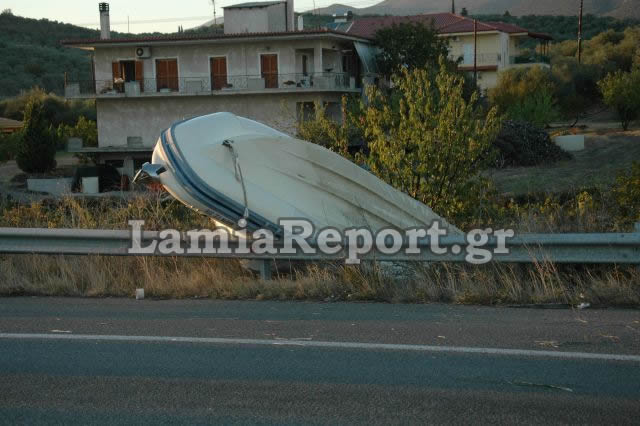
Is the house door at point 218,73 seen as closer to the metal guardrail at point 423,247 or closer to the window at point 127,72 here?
the window at point 127,72

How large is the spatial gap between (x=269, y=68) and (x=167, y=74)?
22.2 feet

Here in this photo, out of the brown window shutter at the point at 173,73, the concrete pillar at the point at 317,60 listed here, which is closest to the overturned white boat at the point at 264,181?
the concrete pillar at the point at 317,60

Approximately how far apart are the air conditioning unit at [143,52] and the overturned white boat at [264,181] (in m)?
47.1

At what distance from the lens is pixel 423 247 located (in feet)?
27.4

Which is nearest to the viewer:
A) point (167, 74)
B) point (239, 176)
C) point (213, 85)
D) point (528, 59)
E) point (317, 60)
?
point (239, 176)

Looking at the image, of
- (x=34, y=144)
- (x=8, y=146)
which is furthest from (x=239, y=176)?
(x=8, y=146)

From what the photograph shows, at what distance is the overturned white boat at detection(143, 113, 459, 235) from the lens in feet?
29.0

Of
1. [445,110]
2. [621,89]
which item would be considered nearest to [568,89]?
[621,89]

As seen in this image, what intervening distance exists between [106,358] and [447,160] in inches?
273

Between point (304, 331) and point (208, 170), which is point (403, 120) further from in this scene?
point (304, 331)

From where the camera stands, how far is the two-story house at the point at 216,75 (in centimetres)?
5306

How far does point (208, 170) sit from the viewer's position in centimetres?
894

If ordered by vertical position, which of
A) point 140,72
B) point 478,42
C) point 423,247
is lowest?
point 423,247

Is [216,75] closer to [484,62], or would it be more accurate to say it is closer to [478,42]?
[484,62]
